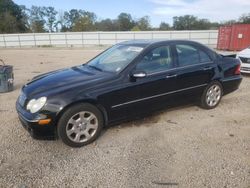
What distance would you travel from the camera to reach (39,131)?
3.47 meters

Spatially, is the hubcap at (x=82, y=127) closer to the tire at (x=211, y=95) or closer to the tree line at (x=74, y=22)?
the tire at (x=211, y=95)

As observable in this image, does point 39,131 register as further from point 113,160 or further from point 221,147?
point 221,147

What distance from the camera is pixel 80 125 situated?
3.69 meters

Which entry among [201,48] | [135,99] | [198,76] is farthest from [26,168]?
[201,48]

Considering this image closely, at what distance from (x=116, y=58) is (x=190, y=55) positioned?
1.46 metres

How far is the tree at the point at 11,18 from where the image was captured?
186 feet

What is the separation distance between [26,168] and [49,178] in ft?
1.42

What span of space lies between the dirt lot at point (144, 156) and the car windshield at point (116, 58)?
1.10m

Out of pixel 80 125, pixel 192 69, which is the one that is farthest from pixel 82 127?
pixel 192 69

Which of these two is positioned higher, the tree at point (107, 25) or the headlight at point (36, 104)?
the tree at point (107, 25)

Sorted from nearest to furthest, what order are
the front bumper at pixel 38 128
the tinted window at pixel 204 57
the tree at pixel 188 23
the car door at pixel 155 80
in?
the front bumper at pixel 38 128 < the car door at pixel 155 80 < the tinted window at pixel 204 57 < the tree at pixel 188 23

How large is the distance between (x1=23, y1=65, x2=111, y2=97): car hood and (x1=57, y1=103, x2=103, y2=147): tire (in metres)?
0.38

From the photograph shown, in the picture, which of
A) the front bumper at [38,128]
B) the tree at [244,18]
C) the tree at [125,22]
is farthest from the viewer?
the tree at [125,22]

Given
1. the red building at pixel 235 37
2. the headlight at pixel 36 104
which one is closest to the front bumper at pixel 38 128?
the headlight at pixel 36 104
